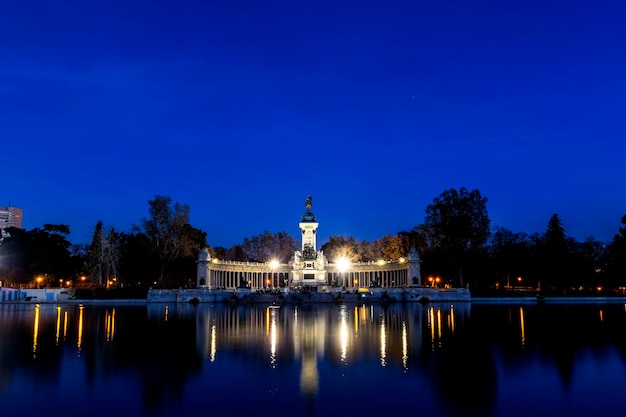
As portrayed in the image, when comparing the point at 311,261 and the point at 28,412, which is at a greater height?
the point at 311,261

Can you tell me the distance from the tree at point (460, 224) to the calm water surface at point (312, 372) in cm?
4875

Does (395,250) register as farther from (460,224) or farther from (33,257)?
(33,257)

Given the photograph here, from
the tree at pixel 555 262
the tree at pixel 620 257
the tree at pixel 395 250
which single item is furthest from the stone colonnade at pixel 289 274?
the tree at pixel 620 257

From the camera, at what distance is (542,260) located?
269ft

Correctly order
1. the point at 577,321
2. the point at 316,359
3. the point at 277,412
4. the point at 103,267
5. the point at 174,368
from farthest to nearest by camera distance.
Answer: the point at 103,267
the point at 577,321
the point at 316,359
the point at 174,368
the point at 277,412

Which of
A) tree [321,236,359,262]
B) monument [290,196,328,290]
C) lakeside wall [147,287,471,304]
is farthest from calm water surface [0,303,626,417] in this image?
tree [321,236,359,262]

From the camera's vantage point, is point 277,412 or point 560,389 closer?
point 277,412

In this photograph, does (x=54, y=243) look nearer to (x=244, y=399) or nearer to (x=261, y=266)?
(x=261, y=266)

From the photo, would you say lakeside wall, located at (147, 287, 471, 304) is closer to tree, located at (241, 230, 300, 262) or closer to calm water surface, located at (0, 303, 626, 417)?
calm water surface, located at (0, 303, 626, 417)

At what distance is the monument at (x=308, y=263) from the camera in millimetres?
90125

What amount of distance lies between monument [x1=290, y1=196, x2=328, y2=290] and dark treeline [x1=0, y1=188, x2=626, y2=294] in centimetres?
1723

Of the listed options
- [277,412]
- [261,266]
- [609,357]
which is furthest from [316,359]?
[261,266]

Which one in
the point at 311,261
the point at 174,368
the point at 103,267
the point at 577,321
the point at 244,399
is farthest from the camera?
the point at 311,261

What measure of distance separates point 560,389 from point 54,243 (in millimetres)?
84886
